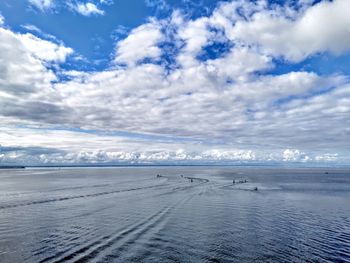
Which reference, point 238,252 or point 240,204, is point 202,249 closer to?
point 238,252

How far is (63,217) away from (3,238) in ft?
34.8

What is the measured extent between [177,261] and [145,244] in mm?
5121

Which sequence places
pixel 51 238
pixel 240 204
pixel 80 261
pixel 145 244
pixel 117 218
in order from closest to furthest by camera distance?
pixel 80 261 < pixel 145 244 < pixel 51 238 < pixel 117 218 < pixel 240 204

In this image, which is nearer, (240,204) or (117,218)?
(117,218)

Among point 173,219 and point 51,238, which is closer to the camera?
point 51,238

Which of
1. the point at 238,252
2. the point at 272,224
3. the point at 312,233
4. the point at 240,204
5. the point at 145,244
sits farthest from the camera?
the point at 240,204

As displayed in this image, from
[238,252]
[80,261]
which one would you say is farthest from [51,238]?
[238,252]

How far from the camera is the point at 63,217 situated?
38219 mm

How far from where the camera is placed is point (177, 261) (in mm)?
21812

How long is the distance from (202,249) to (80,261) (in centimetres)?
994

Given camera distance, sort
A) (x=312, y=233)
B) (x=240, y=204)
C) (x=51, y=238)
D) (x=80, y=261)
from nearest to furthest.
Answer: (x=80, y=261)
(x=51, y=238)
(x=312, y=233)
(x=240, y=204)

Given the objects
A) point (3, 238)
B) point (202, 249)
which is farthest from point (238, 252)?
point (3, 238)

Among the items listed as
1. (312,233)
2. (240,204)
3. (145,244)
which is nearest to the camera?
(145,244)

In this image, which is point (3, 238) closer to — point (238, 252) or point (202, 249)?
point (202, 249)
